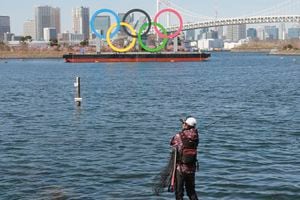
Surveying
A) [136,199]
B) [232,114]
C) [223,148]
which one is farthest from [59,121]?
[136,199]

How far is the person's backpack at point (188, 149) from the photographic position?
9.81m

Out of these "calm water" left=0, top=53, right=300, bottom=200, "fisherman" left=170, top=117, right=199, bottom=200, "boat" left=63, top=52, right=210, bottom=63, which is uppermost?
"boat" left=63, top=52, right=210, bottom=63

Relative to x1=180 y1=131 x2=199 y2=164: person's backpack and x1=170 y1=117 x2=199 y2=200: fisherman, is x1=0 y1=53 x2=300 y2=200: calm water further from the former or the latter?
x1=180 y1=131 x2=199 y2=164: person's backpack

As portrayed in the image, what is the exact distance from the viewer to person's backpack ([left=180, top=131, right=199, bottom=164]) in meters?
9.81

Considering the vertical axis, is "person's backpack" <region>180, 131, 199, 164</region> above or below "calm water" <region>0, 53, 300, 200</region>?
above

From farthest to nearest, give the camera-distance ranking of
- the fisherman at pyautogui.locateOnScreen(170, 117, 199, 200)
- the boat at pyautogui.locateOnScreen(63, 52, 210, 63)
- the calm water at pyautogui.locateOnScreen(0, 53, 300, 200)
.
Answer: the boat at pyautogui.locateOnScreen(63, 52, 210, 63) → the calm water at pyautogui.locateOnScreen(0, 53, 300, 200) → the fisherman at pyautogui.locateOnScreen(170, 117, 199, 200)

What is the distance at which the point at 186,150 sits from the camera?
389 inches

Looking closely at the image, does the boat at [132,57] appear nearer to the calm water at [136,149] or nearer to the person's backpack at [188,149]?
the calm water at [136,149]

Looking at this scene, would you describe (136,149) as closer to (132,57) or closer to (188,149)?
(188,149)

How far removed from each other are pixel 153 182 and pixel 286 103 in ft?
70.5

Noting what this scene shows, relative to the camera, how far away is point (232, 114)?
28.0m

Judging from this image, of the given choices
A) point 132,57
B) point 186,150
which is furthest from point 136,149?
point 132,57

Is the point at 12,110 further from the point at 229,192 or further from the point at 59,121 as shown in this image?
the point at 229,192

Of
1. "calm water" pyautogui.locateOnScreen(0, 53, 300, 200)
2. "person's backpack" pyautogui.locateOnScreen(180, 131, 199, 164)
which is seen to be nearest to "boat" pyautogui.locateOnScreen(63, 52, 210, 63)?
"calm water" pyautogui.locateOnScreen(0, 53, 300, 200)
